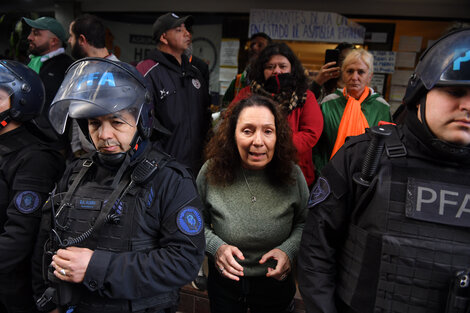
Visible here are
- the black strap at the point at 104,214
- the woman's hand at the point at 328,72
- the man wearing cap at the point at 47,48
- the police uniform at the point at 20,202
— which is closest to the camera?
the black strap at the point at 104,214

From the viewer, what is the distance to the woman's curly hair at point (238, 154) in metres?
2.10

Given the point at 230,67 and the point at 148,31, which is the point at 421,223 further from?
the point at 148,31

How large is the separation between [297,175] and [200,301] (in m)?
1.75

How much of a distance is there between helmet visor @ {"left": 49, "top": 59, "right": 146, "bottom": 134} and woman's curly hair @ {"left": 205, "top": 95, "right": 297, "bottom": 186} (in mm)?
671

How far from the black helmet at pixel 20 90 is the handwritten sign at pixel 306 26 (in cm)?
407

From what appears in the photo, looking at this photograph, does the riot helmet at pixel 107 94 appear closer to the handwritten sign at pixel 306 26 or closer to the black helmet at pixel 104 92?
the black helmet at pixel 104 92

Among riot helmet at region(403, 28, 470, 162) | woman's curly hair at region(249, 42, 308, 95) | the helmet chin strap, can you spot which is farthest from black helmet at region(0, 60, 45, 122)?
riot helmet at region(403, 28, 470, 162)

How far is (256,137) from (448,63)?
1.05 meters

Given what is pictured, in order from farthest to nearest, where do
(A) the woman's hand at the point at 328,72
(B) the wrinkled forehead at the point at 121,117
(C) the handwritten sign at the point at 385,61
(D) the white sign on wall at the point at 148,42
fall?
(D) the white sign on wall at the point at 148,42
(C) the handwritten sign at the point at 385,61
(A) the woman's hand at the point at 328,72
(B) the wrinkled forehead at the point at 121,117

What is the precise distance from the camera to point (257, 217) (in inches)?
79.7

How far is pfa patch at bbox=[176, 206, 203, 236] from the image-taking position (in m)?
1.58

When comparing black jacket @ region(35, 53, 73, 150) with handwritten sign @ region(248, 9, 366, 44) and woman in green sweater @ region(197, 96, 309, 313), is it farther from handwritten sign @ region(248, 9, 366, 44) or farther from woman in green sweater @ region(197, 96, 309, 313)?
handwritten sign @ region(248, 9, 366, 44)

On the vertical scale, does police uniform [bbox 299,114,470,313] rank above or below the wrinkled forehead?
below

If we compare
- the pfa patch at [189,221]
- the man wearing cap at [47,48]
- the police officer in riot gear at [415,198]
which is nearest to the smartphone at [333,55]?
the police officer in riot gear at [415,198]
